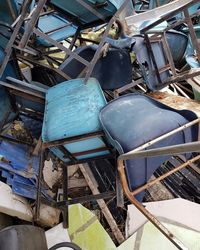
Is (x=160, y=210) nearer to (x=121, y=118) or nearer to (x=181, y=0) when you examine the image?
(x=121, y=118)

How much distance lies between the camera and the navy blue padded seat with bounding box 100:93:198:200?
1573 mm

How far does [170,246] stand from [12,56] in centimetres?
171

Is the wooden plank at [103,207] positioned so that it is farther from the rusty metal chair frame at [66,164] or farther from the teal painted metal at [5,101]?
the teal painted metal at [5,101]

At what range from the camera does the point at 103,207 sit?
2461mm

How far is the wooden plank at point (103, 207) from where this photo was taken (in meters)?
2.33

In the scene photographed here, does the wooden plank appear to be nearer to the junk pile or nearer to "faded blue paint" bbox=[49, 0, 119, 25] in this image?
the junk pile

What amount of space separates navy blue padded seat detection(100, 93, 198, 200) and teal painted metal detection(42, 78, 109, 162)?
0.12 metres

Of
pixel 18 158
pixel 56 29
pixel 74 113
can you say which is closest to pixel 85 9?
pixel 56 29

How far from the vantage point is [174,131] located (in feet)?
5.16

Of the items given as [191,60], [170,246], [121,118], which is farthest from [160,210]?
[191,60]

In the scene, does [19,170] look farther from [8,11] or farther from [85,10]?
[85,10]

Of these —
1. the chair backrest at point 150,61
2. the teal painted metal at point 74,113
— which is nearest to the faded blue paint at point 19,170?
the teal painted metal at point 74,113

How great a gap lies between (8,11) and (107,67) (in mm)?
874

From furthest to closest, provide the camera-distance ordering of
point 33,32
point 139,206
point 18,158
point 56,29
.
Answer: point 56,29, point 18,158, point 33,32, point 139,206
